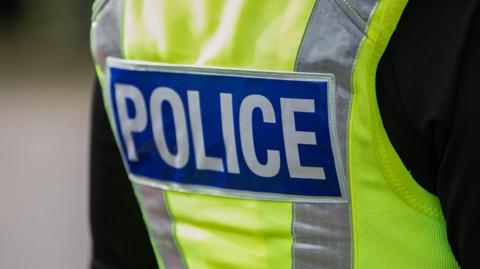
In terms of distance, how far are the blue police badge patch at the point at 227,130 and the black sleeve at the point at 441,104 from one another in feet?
0.25

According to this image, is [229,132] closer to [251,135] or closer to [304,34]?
[251,135]

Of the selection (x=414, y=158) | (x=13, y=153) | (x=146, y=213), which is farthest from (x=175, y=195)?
(x=13, y=153)

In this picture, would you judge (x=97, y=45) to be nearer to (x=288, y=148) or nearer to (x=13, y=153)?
(x=288, y=148)

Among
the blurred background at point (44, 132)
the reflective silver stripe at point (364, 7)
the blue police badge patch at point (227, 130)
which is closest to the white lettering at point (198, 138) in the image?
the blue police badge patch at point (227, 130)

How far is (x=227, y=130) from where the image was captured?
1.00 metres

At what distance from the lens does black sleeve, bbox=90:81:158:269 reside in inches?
47.3

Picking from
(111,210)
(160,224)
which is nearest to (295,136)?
(160,224)

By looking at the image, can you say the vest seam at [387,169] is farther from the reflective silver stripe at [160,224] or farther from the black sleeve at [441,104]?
the reflective silver stripe at [160,224]

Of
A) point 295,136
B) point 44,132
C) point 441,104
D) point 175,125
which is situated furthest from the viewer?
point 44,132

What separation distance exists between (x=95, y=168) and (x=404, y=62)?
513mm

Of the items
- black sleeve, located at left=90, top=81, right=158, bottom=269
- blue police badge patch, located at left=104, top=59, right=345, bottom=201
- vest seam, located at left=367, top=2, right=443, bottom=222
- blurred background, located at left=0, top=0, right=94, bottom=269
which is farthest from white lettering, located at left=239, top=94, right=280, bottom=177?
blurred background, located at left=0, top=0, right=94, bottom=269

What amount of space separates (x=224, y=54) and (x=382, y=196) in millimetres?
215

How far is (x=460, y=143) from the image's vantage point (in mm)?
824

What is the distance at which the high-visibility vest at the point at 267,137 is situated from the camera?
893 mm
